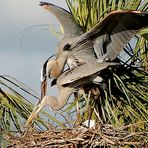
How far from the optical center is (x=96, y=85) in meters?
11.8

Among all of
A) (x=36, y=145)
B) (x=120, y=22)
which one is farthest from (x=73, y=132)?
(x=120, y=22)

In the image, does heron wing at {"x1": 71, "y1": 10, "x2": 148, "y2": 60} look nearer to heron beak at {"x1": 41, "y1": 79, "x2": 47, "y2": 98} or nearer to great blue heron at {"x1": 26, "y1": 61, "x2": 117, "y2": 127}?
great blue heron at {"x1": 26, "y1": 61, "x2": 117, "y2": 127}

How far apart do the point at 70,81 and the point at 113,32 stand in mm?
546

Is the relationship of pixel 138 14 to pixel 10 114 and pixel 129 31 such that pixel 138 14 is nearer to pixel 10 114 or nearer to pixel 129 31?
pixel 129 31

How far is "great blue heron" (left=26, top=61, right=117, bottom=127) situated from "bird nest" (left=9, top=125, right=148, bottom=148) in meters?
0.19

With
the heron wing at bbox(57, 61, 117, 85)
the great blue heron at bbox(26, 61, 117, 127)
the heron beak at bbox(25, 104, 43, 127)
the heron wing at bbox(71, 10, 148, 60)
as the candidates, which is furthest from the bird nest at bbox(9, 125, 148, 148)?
the heron wing at bbox(71, 10, 148, 60)

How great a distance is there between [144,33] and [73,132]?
103 cm

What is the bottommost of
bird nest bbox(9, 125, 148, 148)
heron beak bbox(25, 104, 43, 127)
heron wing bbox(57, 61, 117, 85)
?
bird nest bbox(9, 125, 148, 148)

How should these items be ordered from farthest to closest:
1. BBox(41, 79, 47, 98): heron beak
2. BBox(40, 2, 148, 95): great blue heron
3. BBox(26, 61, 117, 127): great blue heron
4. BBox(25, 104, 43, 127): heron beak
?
BBox(41, 79, 47, 98): heron beak < BBox(26, 61, 117, 127): great blue heron < BBox(40, 2, 148, 95): great blue heron < BBox(25, 104, 43, 127): heron beak

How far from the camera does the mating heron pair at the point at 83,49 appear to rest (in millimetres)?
11461

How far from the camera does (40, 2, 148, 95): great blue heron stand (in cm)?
1141

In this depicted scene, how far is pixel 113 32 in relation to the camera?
11.7 meters

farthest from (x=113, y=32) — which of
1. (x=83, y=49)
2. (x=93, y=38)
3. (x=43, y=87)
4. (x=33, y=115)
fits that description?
(x=33, y=115)

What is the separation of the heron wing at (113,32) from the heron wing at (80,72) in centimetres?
11
